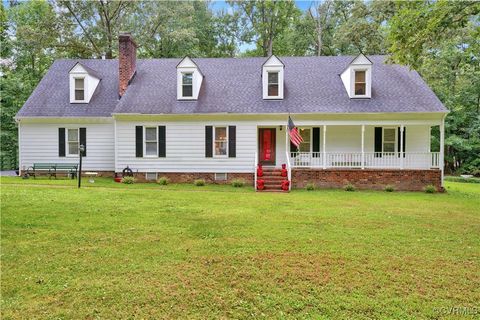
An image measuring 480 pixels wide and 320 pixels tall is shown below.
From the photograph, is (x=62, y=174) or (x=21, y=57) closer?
(x=62, y=174)

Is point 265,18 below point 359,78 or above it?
above

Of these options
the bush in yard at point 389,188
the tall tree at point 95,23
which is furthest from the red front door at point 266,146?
the tall tree at point 95,23

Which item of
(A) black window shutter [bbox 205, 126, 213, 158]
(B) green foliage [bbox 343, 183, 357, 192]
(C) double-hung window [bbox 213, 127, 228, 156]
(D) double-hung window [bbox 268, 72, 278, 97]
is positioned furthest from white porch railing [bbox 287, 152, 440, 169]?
(A) black window shutter [bbox 205, 126, 213, 158]

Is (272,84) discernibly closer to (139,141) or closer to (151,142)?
(151,142)

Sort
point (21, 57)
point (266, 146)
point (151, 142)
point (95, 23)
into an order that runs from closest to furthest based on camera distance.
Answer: point (151, 142)
point (266, 146)
point (95, 23)
point (21, 57)

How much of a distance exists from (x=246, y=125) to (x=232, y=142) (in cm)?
106

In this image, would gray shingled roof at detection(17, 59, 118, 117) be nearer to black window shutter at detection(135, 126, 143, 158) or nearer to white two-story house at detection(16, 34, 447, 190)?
white two-story house at detection(16, 34, 447, 190)

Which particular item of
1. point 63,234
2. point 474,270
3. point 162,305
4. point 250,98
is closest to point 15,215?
point 63,234

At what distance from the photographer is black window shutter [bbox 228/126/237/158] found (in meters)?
15.5

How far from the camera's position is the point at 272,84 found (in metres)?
16.2

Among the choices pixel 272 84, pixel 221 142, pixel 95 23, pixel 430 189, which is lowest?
pixel 430 189

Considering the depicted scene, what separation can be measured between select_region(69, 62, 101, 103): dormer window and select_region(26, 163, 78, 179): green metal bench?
343 centimetres

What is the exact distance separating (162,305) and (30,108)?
55.7 feet

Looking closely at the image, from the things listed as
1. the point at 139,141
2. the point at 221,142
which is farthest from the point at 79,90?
the point at 221,142
